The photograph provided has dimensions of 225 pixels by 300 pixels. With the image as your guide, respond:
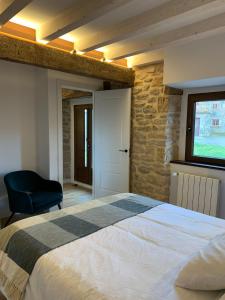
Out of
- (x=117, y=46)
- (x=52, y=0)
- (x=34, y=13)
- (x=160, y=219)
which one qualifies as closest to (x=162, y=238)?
(x=160, y=219)

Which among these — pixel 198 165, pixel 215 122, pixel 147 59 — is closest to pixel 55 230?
pixel 198 165

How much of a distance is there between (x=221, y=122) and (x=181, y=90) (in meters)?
0.77

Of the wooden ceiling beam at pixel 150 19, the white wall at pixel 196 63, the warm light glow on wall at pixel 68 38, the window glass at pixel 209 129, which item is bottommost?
the window glass at pixel 209 129

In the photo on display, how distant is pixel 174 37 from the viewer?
2.65 m

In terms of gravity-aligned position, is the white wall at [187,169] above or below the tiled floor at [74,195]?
above

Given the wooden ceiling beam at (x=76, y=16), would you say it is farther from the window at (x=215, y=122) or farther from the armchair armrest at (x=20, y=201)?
the window at (x=215, y=122)

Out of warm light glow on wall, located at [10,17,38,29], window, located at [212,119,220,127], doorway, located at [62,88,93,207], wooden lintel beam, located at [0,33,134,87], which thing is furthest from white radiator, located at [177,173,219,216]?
warm light glow on wall, located at [10,17,38,29]

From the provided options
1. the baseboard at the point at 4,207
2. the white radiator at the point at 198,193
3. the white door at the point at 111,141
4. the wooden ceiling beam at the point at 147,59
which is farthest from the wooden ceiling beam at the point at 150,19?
the baseboard at the point at 4,207

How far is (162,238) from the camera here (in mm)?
1733

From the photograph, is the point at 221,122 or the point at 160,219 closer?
the point at 160,219

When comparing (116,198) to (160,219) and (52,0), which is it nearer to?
(160,219)

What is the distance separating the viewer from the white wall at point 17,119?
3.56 meters

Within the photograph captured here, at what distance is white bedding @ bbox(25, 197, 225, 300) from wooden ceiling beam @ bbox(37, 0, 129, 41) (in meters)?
1.78

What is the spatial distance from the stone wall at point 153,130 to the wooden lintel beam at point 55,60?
40 centimetres
